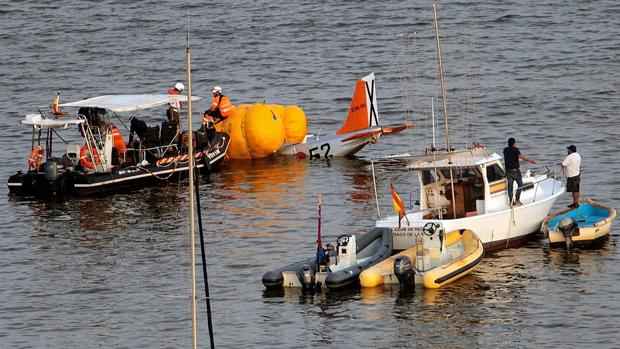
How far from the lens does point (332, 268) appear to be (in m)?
27.4

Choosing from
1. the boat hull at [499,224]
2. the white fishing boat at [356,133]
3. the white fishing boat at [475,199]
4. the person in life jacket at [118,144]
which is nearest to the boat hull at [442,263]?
the boat hull at [499,224]

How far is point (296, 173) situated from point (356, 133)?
8.75 ft

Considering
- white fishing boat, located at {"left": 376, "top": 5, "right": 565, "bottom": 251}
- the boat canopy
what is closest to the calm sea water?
white fishing boat, located at {"left": 376, "top": 5, "right": 565, "bottom": 251}

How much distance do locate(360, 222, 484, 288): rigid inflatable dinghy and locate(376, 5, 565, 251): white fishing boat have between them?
1001mm

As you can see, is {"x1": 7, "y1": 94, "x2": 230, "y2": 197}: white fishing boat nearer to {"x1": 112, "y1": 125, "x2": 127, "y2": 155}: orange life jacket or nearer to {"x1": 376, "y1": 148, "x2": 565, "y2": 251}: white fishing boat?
{"x1": 112, "y1": 125, "x2": 127, "y2": 155}: orange life jacket

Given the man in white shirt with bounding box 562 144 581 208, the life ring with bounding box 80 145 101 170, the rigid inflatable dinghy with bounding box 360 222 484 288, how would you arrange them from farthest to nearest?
the life ring with bounding box 80 145 101 170 → the man in white shirt with bounding box 562 144 581 208 → the rigid inflatable dinghy with bounding box 360 222 484 288

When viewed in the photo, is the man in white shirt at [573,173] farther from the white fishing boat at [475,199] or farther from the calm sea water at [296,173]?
the calm sea water at [296,173]

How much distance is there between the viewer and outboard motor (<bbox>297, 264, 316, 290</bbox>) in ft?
88.5

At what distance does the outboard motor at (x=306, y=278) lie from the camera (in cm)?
2697

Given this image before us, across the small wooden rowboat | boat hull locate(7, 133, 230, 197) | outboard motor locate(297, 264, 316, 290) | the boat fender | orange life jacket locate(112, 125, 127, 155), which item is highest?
orange life jacket locate(112, 125, 127, 155)

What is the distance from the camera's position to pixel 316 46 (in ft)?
200

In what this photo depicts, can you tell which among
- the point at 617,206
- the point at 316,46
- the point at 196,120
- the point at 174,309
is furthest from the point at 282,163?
the point at 316,46

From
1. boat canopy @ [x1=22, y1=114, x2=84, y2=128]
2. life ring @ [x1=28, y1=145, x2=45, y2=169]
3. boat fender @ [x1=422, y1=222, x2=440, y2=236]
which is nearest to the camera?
boat fender @ [x1=422, y1=222, x2=440, y2=236]

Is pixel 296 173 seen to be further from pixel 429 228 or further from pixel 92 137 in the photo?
pixel 429 228
